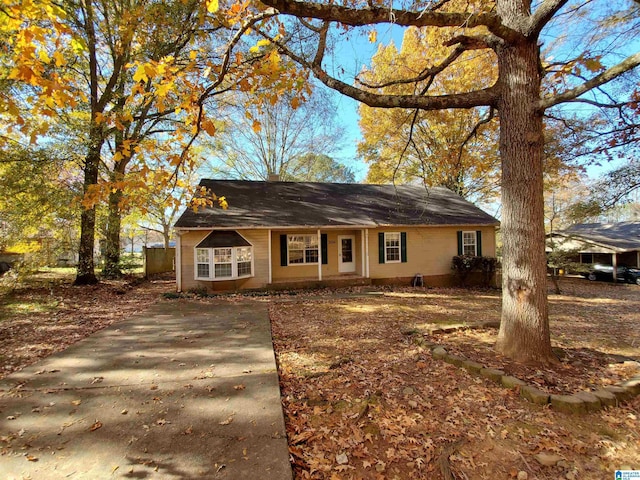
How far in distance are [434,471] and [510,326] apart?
2591 millimetres

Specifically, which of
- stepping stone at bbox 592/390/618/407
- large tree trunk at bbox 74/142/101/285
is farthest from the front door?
stepping stone at bbox 592/390/618/407

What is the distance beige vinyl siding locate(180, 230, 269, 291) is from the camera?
11.0m

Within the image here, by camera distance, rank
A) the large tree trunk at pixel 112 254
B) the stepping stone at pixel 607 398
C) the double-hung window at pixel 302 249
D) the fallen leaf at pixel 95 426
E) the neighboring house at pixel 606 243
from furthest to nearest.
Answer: the neighboring house at pixel 606 243 → the large tree trunk at pixel 112 254 → the double-hung window at pixel 302 249 → the stepping stone at pixel 607 398 → the fallen leaf at pixel 95 426

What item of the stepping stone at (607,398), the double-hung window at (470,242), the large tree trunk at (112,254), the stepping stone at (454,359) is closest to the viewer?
the stepping stone at (607,398)

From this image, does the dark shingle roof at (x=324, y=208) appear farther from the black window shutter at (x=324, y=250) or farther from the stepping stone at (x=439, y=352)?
the stepping stone at (x=439, y=352)

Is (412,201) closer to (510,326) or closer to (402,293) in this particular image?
(402,293)

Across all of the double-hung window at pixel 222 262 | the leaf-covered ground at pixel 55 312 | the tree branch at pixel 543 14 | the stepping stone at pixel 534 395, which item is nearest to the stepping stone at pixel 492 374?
the stepping stone at pixel 534 395

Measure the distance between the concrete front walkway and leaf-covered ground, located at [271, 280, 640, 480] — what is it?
328 millimetres

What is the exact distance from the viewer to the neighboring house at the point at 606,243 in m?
19.0

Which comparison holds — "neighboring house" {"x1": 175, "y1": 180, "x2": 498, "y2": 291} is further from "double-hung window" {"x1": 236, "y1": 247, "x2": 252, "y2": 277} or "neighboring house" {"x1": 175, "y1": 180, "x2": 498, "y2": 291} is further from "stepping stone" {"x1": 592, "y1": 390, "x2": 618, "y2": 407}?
"stepping stone" {"x1": 592, "y1": 390, "x2": 618, "y2": 407}

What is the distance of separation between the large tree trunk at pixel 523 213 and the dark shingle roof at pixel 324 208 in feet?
22.1

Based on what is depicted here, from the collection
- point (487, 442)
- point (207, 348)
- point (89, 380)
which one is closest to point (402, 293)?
point (207, 348)

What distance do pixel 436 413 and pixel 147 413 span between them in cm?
295

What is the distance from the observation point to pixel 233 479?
231cm
